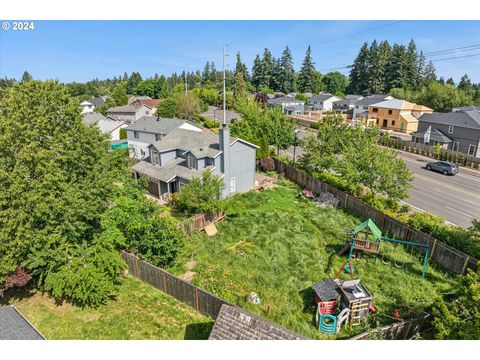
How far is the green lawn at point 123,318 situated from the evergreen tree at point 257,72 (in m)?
124

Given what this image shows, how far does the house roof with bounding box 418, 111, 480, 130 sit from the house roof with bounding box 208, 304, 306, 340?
48.1 metres

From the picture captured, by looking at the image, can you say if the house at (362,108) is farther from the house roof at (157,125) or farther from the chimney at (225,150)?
the chimney at (225,150)

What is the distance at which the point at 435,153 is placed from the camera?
45.8m

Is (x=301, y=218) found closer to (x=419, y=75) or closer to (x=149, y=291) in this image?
(x=149, y=291)

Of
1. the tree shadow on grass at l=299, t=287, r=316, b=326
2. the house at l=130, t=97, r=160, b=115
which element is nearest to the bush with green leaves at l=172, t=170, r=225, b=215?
the tree shadow on grass at l=299, t=287, r=316, b=326

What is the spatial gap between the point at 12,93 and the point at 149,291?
44.1 ft

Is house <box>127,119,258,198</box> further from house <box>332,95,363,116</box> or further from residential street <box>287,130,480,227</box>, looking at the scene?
house <box>332,95,363,116</box>

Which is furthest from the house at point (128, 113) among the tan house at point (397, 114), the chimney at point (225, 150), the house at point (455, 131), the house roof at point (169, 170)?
the house at point (455, 131)

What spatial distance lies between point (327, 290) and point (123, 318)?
10555 mm

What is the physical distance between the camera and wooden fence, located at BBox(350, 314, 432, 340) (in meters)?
13.2

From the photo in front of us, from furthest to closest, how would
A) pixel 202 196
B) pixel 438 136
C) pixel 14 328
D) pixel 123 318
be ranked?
1. pixel 438 136
2. pixel 202 196
3. pixel 123 318
4. pixel 14 328

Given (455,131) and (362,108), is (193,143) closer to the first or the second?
(455,131)

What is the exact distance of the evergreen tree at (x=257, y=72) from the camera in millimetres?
130625

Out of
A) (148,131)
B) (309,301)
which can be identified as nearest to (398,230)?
(309,301)
